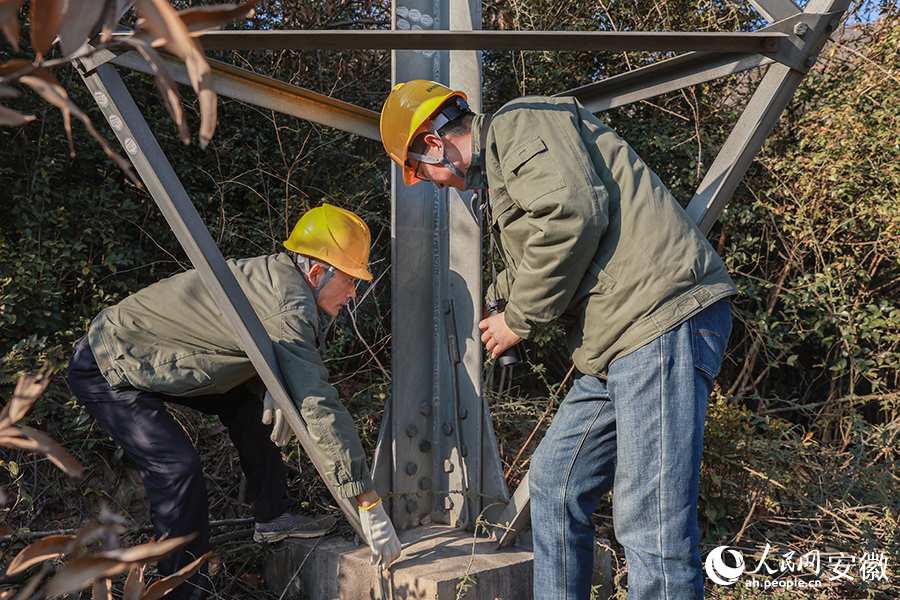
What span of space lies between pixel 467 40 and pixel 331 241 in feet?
3.58

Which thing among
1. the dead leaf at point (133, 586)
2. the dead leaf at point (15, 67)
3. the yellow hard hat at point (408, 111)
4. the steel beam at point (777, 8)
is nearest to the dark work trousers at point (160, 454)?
→ the yellow hard hat at point (408, 111)

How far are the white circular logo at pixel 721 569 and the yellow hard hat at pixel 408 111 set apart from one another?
6.67 feet

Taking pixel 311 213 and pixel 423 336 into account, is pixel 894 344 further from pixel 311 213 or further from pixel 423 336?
pixel 311 213

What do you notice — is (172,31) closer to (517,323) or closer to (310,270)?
(517,323)

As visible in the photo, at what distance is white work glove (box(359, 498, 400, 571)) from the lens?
8.30 feet

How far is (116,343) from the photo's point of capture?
2.60m

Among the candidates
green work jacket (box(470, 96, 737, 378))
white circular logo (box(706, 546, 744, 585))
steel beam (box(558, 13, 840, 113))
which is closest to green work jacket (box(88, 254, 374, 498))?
green work jacket (box(470, 96, 737, 378))

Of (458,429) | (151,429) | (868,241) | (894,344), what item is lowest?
(894,344)

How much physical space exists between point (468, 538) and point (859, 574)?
167 centimetres

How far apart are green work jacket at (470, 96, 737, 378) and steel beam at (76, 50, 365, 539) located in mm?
899

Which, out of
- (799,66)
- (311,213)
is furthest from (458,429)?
(799,66)

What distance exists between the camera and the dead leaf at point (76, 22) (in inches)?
21.3

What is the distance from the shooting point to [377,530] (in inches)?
100.0

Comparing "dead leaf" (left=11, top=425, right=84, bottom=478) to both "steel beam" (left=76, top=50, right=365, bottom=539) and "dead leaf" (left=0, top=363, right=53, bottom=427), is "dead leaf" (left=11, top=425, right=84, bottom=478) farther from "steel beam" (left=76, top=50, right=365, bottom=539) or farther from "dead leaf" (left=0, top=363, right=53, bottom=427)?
"steel beam" (left=76, top=50, right=365, bottom=539)
